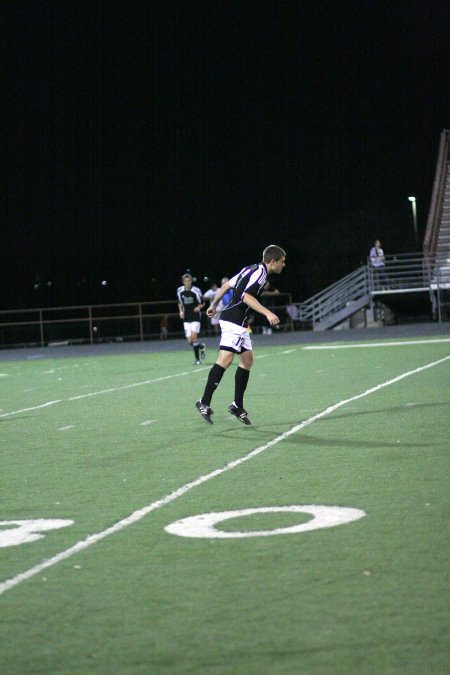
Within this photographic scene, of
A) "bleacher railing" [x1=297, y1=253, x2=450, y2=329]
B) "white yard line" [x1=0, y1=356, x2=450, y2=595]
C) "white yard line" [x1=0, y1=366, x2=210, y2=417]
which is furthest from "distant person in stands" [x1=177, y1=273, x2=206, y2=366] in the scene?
"bleacher railing" [x1=297, y1=253, x2=450, y2=329]

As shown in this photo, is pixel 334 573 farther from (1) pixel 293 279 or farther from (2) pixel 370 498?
(1) pixel 293 279

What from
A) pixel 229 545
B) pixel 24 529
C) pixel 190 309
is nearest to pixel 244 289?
pixel 24 529

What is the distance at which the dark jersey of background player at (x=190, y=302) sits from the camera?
81.5 feet

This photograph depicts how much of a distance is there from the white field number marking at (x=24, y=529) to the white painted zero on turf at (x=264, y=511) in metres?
0.76

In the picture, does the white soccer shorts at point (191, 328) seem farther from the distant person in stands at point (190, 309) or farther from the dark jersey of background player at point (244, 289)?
the dark jersey of background player at point (244, 289)

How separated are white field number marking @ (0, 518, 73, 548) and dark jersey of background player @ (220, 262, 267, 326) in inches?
205

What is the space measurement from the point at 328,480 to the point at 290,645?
3675 millimetres

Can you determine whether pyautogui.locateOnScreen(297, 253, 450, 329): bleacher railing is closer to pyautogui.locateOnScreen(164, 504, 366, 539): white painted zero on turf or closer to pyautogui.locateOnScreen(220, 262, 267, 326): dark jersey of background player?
pyautogui.locateOnScreen(220, 262, 267, 326): dark jersey of background player

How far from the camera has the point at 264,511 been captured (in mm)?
6625

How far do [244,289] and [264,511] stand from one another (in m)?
5.12

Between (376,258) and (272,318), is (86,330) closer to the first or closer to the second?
(376,258)

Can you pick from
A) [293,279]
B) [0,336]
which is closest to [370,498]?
[0,336]

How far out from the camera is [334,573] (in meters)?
5.02

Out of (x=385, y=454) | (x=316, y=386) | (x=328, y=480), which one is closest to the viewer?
(x=328, y=480)
